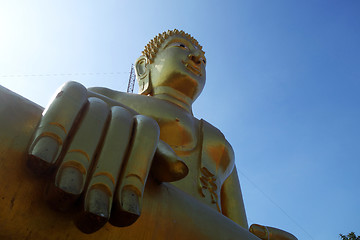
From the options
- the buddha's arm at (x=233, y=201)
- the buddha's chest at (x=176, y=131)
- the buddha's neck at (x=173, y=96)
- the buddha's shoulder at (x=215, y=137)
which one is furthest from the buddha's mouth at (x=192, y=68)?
the buddha's arm at (x=233, y=201)

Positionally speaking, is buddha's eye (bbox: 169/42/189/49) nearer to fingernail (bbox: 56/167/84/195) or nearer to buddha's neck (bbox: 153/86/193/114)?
buddha's neck (bbox: 153/86/193/114)

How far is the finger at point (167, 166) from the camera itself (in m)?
1.43

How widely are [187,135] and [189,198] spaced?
1.22m

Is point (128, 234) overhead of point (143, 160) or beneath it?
beneath

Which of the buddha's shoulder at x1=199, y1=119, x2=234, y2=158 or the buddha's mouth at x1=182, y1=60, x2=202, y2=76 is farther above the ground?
the buddha's mouth at x1=182, y1=60, x2=202, y2=76

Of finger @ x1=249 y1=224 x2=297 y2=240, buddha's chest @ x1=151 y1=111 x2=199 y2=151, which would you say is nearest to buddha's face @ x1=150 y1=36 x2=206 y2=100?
buddha's chest @ x1=151 y1=111 x2=199 y2=151

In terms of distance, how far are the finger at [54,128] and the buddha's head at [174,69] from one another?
6.57 ft

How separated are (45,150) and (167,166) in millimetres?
481

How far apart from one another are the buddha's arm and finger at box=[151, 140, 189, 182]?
A: 164 centimetres

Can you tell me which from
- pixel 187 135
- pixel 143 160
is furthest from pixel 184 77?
pixel 143 160

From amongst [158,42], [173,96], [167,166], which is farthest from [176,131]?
[167,166]

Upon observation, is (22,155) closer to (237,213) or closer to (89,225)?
(89,225)

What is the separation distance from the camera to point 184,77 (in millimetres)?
3371

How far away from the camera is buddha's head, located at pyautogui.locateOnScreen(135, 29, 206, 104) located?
3.39 metres
